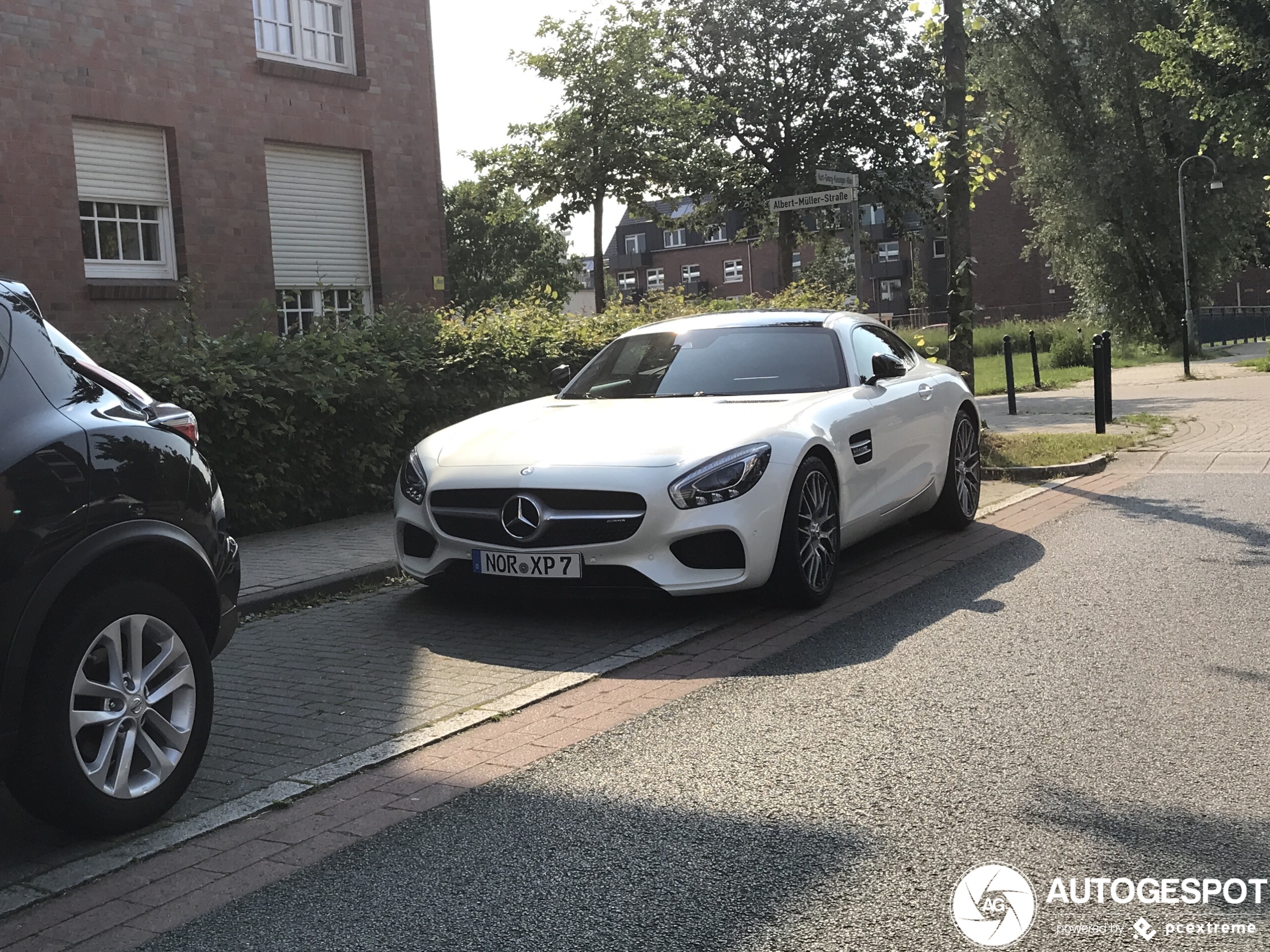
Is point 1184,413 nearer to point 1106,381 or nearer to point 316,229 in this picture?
point 1106,381

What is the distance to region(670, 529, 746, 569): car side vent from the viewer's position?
20.4 ft

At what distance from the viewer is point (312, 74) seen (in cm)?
1759

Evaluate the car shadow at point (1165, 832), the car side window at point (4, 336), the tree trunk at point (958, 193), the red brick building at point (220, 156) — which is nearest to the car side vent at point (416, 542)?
the car side window at point (4, 336)

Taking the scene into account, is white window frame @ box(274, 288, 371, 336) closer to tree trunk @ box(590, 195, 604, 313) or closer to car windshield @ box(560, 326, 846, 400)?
tree trunk @ box(590, 195, 604, 313)

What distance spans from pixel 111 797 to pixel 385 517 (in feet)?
21.8

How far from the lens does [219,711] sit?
5.30 meters

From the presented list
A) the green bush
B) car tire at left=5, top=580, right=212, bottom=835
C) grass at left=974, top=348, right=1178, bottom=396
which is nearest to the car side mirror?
car tire at left=5, top=580, right=212, bottom=835

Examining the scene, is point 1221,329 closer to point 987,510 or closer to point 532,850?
point 987,510

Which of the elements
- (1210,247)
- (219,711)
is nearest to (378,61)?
(219,711)

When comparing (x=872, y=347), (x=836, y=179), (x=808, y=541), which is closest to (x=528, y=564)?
(x=808, y=541)

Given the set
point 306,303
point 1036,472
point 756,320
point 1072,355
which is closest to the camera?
point 756,320

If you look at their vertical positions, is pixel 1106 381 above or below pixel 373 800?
above

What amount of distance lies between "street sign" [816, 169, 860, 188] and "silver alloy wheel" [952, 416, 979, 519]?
14.8ft

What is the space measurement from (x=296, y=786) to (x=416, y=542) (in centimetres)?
270
